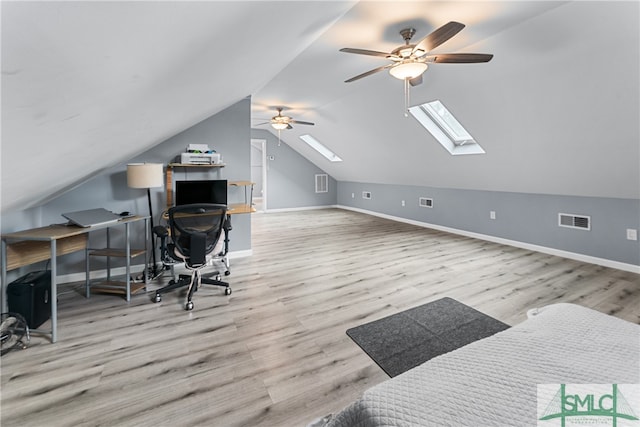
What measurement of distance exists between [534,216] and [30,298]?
246 inches

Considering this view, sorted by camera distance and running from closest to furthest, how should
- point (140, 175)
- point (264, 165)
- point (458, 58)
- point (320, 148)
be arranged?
point (458, 58), point (140, 175), point (320, 148), point (264, 165)

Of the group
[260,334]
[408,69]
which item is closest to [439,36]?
[408,69]

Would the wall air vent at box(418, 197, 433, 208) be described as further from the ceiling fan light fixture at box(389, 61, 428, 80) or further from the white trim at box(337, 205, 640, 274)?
the ceiling fan light fixture at box(389, 61, 428, 80)

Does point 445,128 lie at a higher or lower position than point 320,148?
lower

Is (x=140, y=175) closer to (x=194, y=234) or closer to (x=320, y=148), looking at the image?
(x=194, y=234)

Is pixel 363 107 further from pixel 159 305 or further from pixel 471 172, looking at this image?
pixel 159 305

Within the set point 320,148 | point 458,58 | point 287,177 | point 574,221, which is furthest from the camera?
point 287,177

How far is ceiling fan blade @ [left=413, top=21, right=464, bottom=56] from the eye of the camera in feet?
6.68

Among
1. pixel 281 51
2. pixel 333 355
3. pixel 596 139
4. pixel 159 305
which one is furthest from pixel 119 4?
pixel 596 139

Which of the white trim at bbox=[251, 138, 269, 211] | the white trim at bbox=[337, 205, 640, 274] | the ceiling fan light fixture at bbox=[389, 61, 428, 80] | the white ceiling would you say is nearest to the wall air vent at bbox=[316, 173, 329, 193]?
the white trim at bbox=[251, 138, 269, 211]

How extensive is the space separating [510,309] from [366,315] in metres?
1.35

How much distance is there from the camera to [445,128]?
516cm

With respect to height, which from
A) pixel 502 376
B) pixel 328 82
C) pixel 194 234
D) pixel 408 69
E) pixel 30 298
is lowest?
pixel 30 298

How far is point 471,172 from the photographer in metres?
5.39
